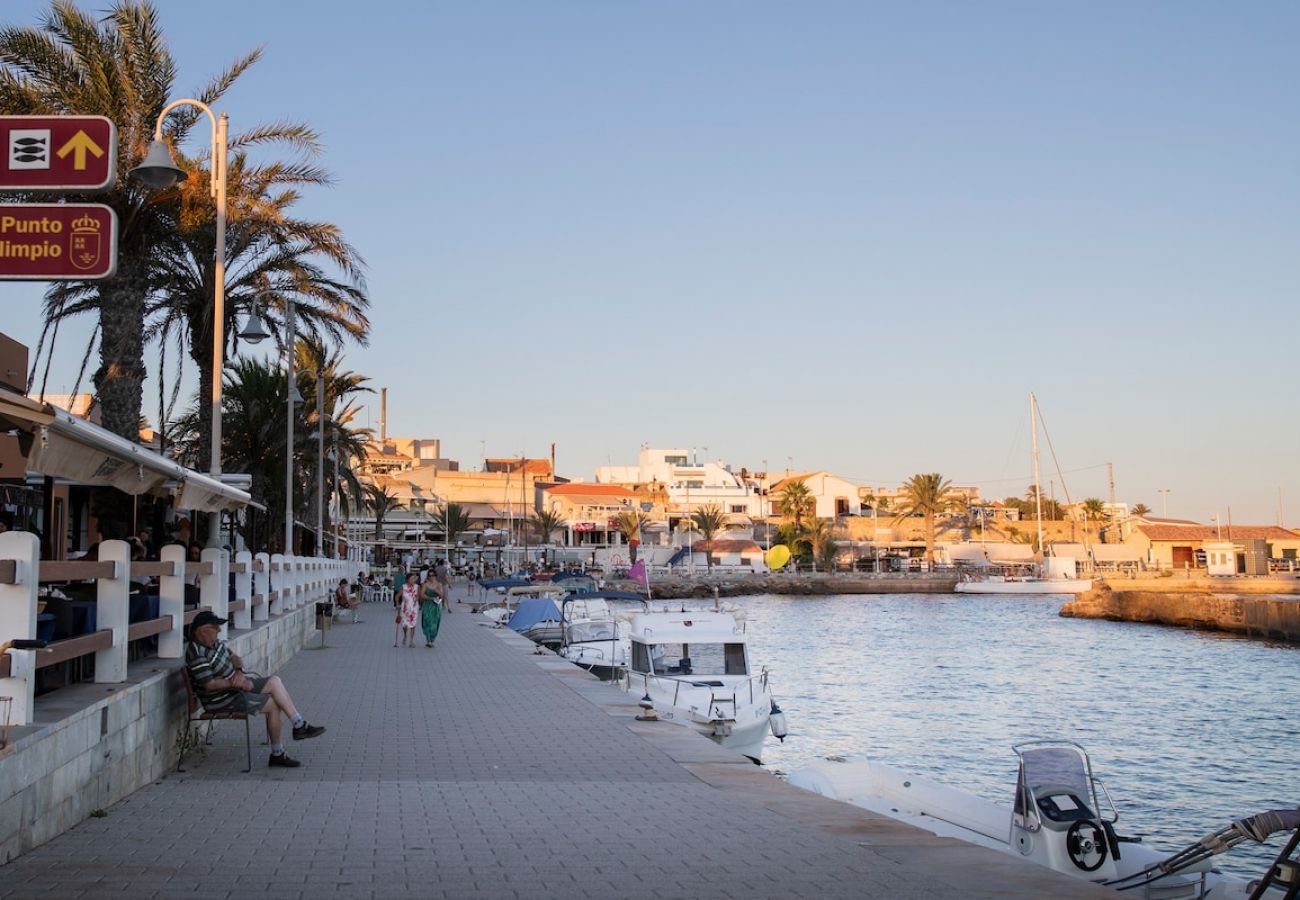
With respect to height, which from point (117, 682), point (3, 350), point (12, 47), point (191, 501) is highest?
point (12, 47)

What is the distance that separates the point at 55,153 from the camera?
840 cm

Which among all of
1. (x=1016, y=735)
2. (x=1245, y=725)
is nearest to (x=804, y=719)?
(x=1016, y=735)

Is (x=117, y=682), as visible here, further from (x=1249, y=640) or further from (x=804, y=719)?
(x=1249, y=640)

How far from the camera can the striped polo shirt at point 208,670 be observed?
1079 cm

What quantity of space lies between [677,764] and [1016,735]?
2018 centimetres

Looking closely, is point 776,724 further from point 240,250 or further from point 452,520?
point 452,520

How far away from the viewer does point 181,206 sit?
22422mm

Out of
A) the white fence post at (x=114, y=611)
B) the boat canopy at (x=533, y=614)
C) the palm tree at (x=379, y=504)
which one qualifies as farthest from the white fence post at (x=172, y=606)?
the palm tree at (x=379, y=504)

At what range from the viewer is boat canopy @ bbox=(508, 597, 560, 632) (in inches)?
1437

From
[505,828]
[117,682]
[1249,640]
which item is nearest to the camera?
[505,828]

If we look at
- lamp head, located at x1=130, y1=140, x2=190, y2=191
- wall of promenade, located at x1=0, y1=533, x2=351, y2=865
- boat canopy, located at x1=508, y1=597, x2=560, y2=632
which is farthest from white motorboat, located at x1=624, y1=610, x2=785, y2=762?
boat canopy, located at x1=508, y1=597, x2=560, y2=632

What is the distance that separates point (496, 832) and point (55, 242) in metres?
4.91

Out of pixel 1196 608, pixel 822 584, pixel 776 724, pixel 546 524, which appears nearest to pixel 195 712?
pixel 776 724

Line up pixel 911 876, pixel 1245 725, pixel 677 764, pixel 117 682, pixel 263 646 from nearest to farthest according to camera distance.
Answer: pixel 911 876 < pixel 117 682 < pixel 677 764 < pixel 263 646 < pixel 1245 725
